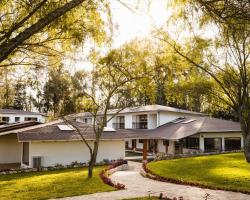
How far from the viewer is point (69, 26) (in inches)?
351

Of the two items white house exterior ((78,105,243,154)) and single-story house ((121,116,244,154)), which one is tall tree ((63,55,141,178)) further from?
single-story house ((121,116,244,154))

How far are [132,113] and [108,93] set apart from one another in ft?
85.1

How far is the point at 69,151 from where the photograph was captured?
31.2 meters

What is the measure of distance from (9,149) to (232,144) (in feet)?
85.7

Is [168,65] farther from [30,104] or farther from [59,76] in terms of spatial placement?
[30,104]

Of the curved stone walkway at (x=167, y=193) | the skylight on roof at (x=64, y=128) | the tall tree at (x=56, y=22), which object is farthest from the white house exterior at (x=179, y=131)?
the tall tree at (x=56, y=22)

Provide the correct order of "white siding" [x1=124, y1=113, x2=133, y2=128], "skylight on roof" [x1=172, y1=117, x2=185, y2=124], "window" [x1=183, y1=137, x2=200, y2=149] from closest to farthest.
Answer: "window" [x1=183, y1=137, x2=200, y2=149], "skylight on roof" [x1=172, y1=117, x2=185, y2=124], "white siding" [x1=124, y1=113, x2=133, y2=128]

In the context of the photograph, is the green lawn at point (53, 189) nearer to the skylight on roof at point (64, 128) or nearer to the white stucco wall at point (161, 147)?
the skylight on roof at point (64, 128)

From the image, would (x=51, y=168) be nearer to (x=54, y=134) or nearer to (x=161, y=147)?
(x=54, y=134)

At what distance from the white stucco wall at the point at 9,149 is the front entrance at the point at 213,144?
2127 centimetres

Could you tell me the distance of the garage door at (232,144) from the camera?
A: 41.0 m

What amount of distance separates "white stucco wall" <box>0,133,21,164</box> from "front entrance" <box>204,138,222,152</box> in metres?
21.3

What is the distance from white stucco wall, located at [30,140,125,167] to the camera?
29.5m

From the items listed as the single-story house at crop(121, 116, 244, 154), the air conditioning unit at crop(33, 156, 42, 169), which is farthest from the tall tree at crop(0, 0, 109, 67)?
the single-story house at crop(121, 116, 244, 154)
